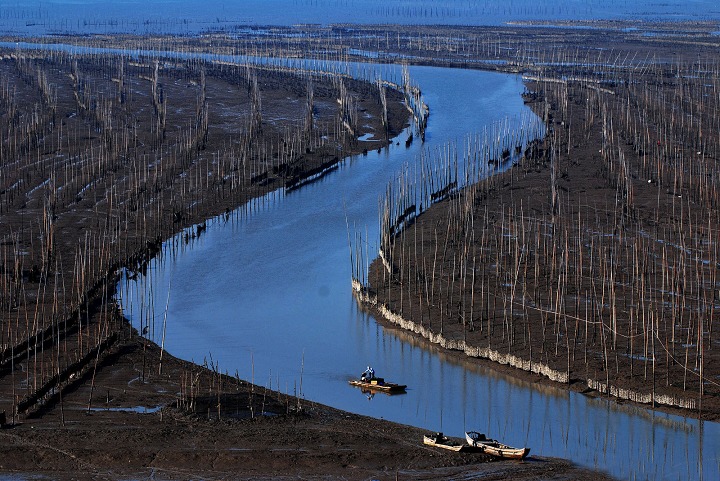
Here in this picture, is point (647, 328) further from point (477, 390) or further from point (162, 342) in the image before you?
point (162, 342)

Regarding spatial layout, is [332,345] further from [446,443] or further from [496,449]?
[496,449]

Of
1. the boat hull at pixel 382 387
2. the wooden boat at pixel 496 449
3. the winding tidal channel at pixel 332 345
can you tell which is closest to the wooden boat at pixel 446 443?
the wooden boat at pixel 496 449

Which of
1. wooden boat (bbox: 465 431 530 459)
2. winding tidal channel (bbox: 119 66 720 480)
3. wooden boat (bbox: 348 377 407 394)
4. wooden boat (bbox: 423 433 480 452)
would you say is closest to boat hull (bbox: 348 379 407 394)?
wooden boat (bbox: 348 377 407 394)

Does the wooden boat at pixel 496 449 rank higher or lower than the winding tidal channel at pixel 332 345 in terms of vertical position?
higher

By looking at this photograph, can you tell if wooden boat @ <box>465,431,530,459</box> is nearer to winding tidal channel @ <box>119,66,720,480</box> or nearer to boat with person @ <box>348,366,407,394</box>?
winding tidal channel @ <box>119,66,720,480</box>

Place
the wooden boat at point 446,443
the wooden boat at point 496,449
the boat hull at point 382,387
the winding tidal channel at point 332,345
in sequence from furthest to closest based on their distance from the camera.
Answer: the boat hull at point 382,387 → the winding tidal channel at point 332,345 → the wooden boat at point 446,443 → the wooden boat at point 496,449

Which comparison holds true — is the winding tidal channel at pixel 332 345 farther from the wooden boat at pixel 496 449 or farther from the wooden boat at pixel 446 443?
the wooden boat at pixel 446 443

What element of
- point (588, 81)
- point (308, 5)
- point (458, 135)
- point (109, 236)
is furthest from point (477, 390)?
point (308, 5)
